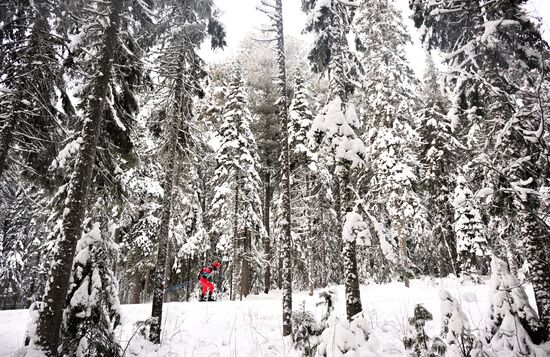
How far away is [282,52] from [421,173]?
14.9 meters

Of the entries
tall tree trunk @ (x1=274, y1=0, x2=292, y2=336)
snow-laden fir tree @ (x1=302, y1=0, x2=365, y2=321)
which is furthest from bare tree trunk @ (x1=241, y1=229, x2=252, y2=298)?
snow-laden fir tree @ (x1=302, y1=0, x2=365, y2=321)

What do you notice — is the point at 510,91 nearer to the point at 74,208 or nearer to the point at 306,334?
the point at 306,334

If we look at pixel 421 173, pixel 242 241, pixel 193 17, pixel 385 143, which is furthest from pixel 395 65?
pixel 242 241

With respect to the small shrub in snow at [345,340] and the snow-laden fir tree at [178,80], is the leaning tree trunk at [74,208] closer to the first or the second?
the snow-laden fir tree at [178,80]

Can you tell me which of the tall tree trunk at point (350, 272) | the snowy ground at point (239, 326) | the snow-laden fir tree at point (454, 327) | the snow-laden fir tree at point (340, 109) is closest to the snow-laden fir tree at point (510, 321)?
the snowy ground at point (239, 326)

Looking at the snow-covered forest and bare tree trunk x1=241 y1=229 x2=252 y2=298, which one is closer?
the snow-covered forest

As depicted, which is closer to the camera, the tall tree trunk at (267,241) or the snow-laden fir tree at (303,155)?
the snow-laden fir tree at (303,155)

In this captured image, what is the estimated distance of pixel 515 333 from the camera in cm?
590

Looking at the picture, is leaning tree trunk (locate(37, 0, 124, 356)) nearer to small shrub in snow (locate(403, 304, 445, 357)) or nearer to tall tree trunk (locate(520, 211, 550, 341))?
small shrub in snow (locate(403, 304, 445, 357))

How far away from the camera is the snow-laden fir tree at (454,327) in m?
4.71

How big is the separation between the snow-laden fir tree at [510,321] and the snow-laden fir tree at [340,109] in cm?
298

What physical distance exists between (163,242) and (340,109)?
686 cm

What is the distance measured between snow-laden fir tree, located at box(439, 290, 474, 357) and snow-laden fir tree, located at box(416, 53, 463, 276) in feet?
51.1

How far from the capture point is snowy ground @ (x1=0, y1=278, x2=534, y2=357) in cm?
771
